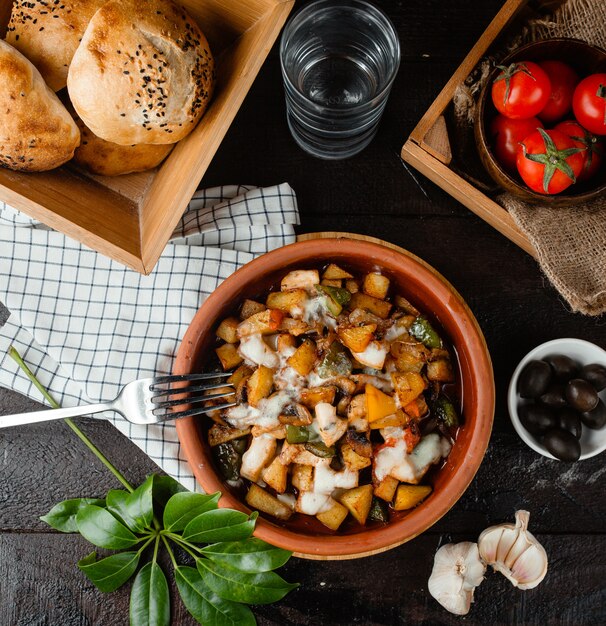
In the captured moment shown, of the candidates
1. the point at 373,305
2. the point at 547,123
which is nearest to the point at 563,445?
the point at 373,305

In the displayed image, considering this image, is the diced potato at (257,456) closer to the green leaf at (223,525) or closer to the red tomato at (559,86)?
the green leaf at (223,525)

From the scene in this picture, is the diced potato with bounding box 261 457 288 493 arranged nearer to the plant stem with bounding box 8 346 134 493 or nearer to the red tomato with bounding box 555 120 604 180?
the plant stem with bounding box 8 346 134 493

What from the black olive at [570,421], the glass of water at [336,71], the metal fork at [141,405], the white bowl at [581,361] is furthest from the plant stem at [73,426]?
the black olive at [570,421]

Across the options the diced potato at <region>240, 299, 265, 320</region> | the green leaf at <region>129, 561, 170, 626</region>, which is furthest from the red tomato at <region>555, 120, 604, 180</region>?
the green leaf at <region>129, 561, 170, 626</region>

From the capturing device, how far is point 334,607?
197 cm

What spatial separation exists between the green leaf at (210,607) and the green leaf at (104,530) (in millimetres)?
207

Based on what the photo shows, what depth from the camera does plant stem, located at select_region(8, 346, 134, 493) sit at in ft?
6.11

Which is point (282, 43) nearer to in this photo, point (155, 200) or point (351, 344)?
point (155, 200)

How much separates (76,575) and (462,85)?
5.93ft

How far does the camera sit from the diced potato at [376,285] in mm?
1721

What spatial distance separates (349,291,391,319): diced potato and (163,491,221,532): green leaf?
62 centimetres

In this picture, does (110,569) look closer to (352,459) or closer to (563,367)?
(352,459)

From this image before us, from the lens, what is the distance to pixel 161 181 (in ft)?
5.48

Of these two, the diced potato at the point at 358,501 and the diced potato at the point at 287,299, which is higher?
the diced potato at the point at 287,299
